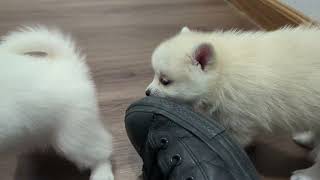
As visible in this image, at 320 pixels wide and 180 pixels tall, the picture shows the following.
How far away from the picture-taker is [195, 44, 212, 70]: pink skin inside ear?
1.12 meters

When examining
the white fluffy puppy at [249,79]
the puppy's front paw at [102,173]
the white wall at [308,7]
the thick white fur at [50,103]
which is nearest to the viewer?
the thick white fur at [50,103]

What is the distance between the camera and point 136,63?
174 centimetres

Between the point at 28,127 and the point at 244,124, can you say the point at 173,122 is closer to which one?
the point at 244,124

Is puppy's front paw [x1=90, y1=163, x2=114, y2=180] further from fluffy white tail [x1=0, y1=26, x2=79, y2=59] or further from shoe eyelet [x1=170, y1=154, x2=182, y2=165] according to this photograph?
fluffy white tail [x1=0, y1=26, x2=79, y2=59]

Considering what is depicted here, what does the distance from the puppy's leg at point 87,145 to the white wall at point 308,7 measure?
942 mm

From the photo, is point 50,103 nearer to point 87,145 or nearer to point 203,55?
point 87,145

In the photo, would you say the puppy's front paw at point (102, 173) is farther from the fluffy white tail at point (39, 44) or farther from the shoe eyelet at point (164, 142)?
→ the fluffy white tail at point (39, 44)

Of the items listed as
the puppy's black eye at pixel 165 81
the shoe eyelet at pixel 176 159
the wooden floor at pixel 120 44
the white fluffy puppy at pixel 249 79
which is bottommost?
the wooden floor at pixel 120 44

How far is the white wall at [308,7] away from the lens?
1.60m

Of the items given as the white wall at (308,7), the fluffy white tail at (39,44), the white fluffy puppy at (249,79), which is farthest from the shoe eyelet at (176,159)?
the white wall at (308,7)

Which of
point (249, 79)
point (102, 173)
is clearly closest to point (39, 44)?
point (102, 173)

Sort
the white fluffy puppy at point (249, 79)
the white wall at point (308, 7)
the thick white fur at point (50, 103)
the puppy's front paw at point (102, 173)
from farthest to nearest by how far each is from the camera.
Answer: the white wall at point (308, 7) < the puppy's front paw at point (102, 173) < the white fluffy puppy at point (249, 79) < the thick white fur at point (50, 103)

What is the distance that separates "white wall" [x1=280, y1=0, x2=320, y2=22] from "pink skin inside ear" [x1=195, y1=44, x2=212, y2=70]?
Result: 2.20 ft

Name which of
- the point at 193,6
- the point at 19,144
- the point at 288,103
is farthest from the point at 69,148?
the point at 193,6
